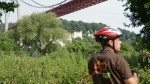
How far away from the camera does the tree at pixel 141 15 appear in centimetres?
2865

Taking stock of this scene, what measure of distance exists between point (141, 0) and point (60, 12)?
273 feet

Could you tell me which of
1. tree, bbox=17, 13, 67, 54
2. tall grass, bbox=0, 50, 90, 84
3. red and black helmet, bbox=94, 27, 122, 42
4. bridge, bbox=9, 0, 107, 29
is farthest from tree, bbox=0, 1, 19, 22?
tree, bbox=17, 13, 67, 54

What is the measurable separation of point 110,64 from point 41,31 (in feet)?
311

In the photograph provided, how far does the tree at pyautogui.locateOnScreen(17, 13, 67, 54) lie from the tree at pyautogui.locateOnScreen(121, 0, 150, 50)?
215 feet

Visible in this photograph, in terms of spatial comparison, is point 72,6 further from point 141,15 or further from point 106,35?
point 106,35

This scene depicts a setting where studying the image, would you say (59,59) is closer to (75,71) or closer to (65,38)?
(75,71)

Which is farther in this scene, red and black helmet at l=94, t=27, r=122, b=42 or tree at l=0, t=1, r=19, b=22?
tree at l=0, t=1, r=19, b=22

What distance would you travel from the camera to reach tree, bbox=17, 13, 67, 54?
9781 centimetres

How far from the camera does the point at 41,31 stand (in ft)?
325

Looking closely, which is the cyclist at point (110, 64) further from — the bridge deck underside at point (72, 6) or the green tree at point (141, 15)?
the bridge deck underside at point (72, 6)

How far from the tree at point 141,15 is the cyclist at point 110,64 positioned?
2301cm

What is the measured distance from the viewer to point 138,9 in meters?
29.6

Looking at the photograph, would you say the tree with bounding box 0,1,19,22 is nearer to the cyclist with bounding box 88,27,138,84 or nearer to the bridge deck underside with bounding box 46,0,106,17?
the cyclist with bounding box 88,27,138,84

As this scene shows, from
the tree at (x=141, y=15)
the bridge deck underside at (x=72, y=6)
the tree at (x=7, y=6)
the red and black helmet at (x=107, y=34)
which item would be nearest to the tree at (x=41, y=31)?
the bridge deck underside at (x=72, y=6)
